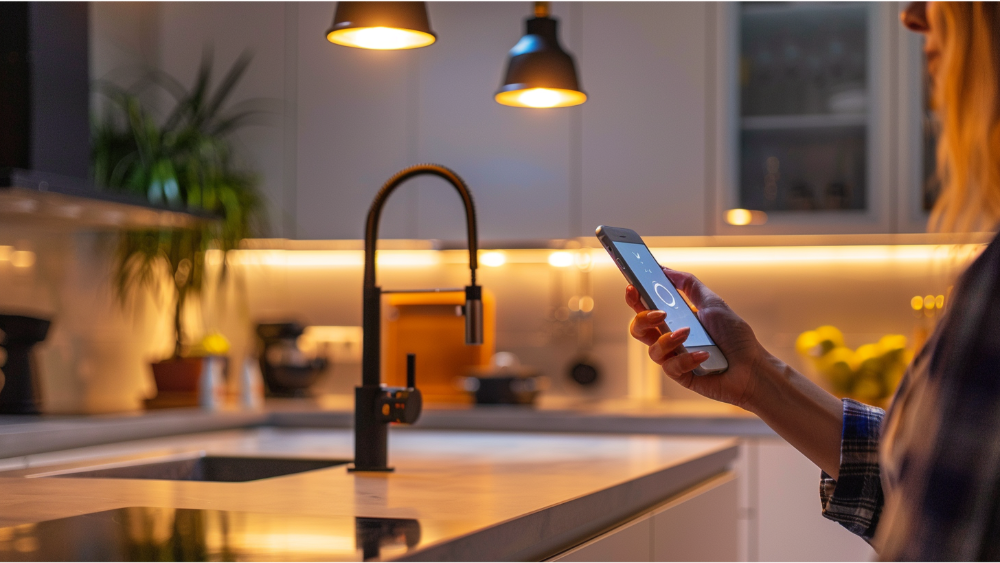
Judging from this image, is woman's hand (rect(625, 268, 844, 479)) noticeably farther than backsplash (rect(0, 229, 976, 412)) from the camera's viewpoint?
No

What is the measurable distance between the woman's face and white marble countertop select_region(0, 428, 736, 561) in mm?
564

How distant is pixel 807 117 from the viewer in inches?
126

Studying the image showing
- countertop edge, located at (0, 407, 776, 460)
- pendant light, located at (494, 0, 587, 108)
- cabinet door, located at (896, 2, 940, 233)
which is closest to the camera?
pendant light, located at (494, 0, 587, 108)

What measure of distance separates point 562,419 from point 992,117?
2239mm

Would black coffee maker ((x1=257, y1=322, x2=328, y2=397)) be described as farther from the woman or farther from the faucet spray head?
the woman

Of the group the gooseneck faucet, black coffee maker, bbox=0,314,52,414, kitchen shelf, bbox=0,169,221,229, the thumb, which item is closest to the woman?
the thumb

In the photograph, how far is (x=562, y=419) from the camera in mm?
2869

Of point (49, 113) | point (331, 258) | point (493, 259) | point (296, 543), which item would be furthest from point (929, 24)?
point (331, 258)

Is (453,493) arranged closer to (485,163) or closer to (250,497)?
(250,497)

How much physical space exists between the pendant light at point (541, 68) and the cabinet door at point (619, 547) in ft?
2.72

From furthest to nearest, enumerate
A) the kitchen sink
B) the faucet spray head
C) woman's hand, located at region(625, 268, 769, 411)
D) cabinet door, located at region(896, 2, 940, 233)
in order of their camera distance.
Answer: cabinet door, located at region(896, 2, 940, 233), the kitchen sink, the faucet spray head, woman's hand, located at region(625, 268, 769, 411)

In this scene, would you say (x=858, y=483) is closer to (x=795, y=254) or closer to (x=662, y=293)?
(x=662, y=293)

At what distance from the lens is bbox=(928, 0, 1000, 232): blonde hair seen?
0.71 meters

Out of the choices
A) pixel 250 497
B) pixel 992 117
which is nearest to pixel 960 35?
pixel 992 117
